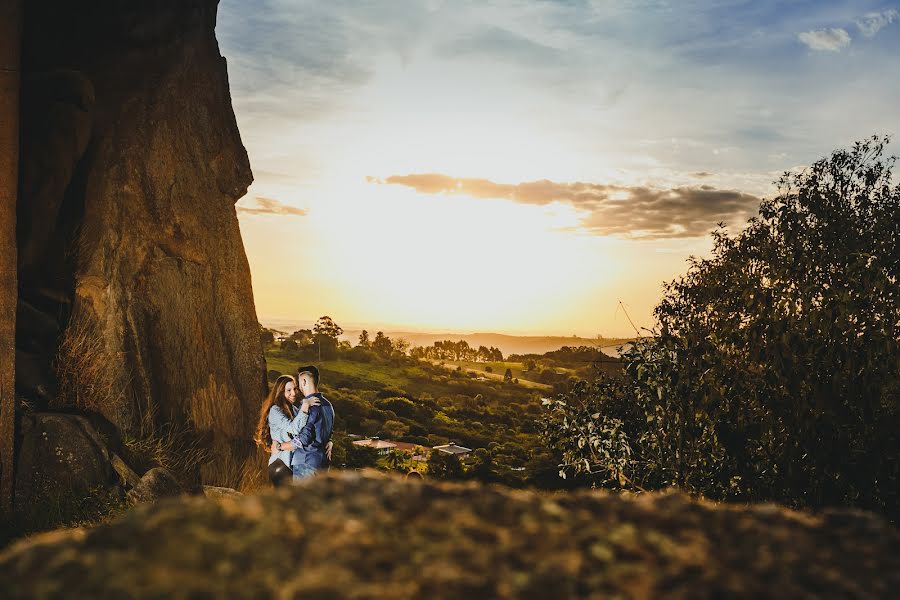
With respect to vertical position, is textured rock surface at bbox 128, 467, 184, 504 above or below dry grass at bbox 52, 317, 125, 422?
below

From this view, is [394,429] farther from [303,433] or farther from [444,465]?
[303,433]

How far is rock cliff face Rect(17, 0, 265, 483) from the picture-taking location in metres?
13.6

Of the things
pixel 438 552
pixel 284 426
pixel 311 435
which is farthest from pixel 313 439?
pixel 438 552

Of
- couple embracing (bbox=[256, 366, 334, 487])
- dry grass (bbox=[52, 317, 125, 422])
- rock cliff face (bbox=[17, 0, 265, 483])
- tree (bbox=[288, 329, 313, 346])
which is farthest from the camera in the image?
tree (bbox=[288, 329, 313, 346])

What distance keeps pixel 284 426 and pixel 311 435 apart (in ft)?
1.71

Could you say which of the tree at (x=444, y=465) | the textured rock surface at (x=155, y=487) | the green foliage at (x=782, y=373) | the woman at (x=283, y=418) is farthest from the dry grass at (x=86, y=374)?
the tree at (x=444, y=465)

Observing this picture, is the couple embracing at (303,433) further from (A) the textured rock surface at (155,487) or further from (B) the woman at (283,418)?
(A) the textured rock surface at (155,487)

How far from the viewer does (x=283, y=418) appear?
11.4 meters

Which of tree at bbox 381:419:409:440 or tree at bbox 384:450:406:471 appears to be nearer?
tree at bbox 384:450:406:471

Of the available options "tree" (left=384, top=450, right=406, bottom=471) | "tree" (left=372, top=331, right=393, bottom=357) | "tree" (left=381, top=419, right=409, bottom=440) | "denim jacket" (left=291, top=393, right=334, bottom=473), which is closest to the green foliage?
"denim jacket" (left=291, top=393, right=334, bottom=473)

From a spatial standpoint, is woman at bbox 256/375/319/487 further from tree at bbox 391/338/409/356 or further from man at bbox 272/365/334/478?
tree at bbox 391/338/409/356

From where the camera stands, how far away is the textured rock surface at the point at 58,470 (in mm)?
11094

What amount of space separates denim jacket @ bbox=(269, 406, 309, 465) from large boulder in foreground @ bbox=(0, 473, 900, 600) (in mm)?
8965

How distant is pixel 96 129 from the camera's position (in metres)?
14.7
